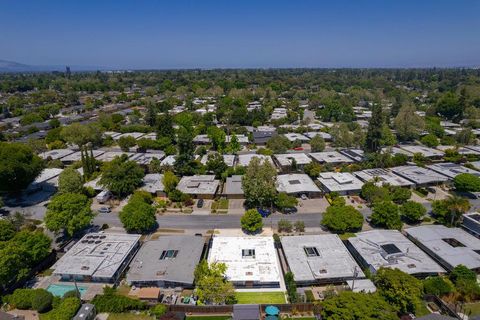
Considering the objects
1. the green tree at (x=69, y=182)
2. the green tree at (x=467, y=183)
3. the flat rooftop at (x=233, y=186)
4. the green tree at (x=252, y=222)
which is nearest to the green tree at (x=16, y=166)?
the green tree at (x=69, y=182)

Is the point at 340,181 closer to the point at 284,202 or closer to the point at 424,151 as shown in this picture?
the point at 284,202

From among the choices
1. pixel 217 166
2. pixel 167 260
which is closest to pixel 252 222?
pixel 167 260

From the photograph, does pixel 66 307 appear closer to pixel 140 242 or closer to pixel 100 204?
pixel 140 242

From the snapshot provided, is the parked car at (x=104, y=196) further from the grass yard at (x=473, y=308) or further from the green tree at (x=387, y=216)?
the grass yard at (x=473, y=308)

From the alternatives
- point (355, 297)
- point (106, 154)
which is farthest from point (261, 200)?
point (106, 154)

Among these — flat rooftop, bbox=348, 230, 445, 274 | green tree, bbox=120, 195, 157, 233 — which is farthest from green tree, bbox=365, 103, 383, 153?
green tree, bbox=120, 195, 157, 233

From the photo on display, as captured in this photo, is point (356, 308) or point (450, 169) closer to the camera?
point (356, 308)

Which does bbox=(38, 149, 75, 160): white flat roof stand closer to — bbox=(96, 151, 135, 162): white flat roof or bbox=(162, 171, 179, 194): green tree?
bbox=(96, 151, 135, 162): white flat roof
